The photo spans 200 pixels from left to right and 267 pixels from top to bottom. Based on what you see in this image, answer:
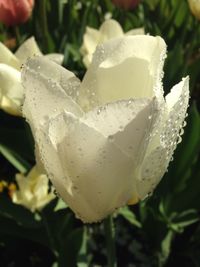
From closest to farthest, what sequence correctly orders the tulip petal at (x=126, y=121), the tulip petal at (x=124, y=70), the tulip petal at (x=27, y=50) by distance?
the tulip petal at (x=126, y=121)
the tulip petal at (x=124, y=70)
the tulip petal at (x=27, y=50)

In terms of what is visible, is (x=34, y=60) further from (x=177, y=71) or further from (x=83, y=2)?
(x=83, y=2)

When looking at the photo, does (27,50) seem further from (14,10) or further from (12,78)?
(14,10)

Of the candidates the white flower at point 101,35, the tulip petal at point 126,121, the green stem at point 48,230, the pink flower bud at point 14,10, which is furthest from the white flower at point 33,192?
the tulip petal at point 126,121

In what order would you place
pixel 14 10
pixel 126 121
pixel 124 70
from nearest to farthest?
1. pixel 126 121
2. pixel 124 70
3. pixel 14 10

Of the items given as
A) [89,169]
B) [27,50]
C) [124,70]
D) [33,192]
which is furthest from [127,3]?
[89,169]

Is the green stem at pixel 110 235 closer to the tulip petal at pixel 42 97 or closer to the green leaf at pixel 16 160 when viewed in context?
the tulip petal at pixel 42 97

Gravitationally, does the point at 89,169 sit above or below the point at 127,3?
above

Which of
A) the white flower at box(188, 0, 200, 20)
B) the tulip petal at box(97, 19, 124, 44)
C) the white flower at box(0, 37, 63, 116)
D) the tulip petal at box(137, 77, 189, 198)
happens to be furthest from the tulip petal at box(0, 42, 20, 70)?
the tulip petal at box(137, 77, 189, 198)

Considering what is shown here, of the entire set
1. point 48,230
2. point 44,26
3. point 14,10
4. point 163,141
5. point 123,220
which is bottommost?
point 123,220
